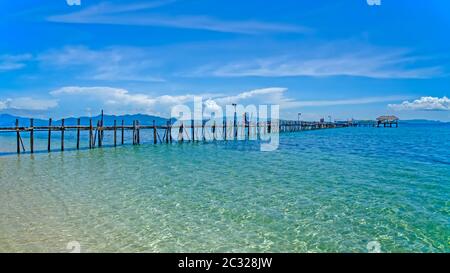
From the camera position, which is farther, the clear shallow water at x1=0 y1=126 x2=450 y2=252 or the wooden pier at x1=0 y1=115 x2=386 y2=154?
the wooden pier at x1=0 y1=115 x2=386 y2=154

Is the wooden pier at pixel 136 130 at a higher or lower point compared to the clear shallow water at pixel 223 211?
higher

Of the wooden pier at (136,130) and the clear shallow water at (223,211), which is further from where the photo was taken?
the wooden pier at (136,130)

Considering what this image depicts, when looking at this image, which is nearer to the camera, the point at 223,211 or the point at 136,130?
the point at 223,211

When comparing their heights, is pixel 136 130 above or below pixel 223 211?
above

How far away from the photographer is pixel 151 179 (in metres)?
14.6

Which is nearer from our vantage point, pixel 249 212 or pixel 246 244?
pixel 246 244

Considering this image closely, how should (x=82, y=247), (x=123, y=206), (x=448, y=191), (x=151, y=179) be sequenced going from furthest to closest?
(x=151, y=179) → (x=448, y=191) → (x=123, y=206) → (x=82, y=247)

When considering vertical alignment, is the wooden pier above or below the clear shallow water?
above
